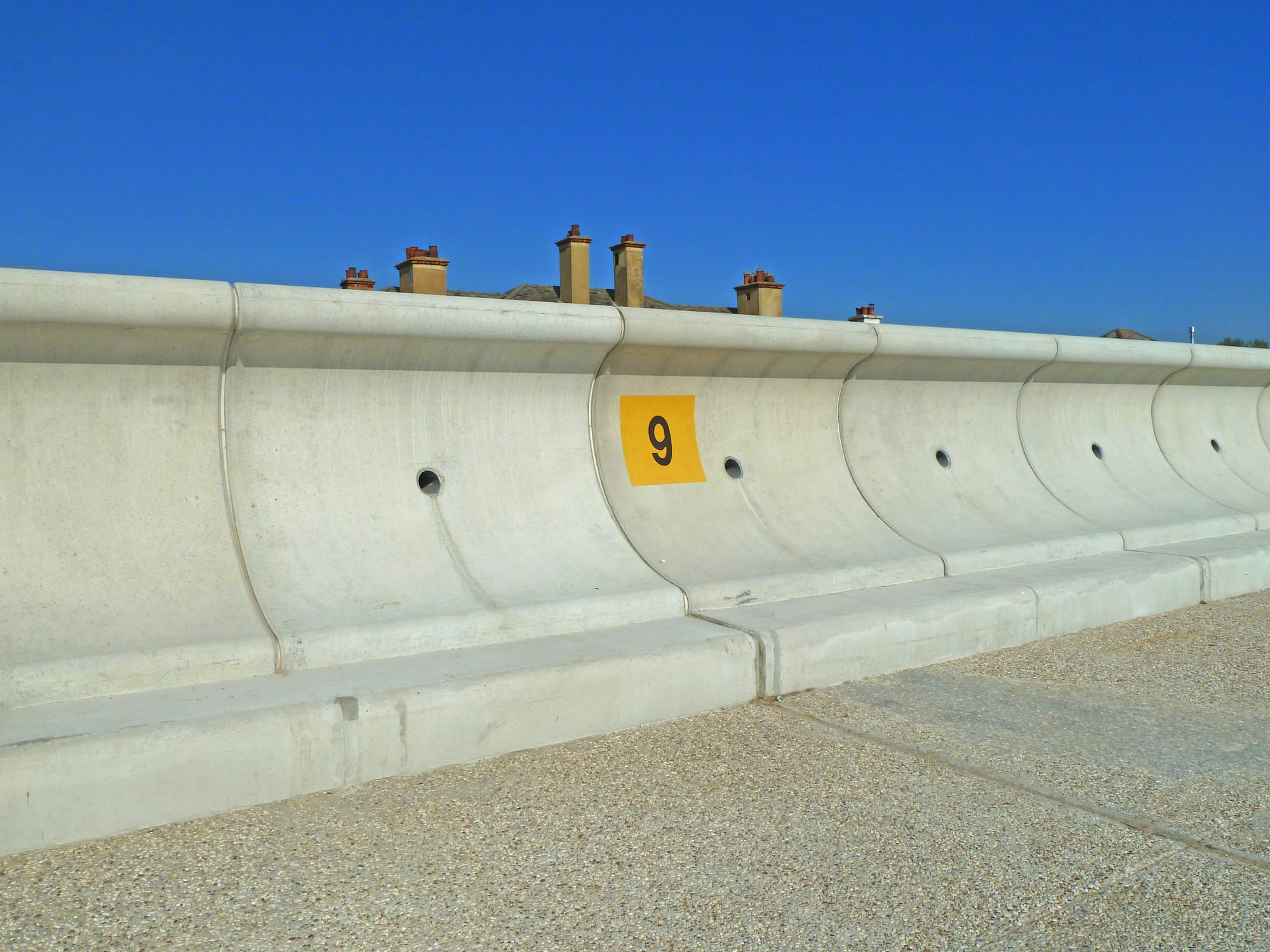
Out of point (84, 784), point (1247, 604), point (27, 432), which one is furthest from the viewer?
point (1247, 604)

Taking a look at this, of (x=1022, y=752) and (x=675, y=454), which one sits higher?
(x=675, y=454)

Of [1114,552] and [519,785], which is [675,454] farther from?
[1114,552]

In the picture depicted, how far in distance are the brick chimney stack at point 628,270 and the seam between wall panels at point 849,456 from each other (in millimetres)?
18090

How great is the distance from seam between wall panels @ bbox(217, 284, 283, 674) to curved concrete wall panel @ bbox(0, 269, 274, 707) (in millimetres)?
15

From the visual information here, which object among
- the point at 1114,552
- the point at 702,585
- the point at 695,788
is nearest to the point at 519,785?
the point at 695,788

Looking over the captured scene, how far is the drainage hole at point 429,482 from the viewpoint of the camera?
4797 millimetres

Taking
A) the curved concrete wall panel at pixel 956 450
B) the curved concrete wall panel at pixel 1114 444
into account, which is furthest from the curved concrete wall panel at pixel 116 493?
the curved concrete wall panel at pixel 1114 444

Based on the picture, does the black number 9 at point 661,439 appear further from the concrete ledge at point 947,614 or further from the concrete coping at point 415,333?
the concrete ledge at point 947,614

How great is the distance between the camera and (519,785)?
359 centimetres

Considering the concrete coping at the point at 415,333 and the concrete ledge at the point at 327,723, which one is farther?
the concrete coping at the point at 415,333

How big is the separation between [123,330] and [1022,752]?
359 centimetres

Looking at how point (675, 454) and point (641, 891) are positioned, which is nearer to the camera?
point (641, 891)

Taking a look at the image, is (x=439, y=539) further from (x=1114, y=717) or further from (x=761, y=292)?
(x=761, y=292)

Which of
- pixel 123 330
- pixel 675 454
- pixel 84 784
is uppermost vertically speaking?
pixel 123 330
